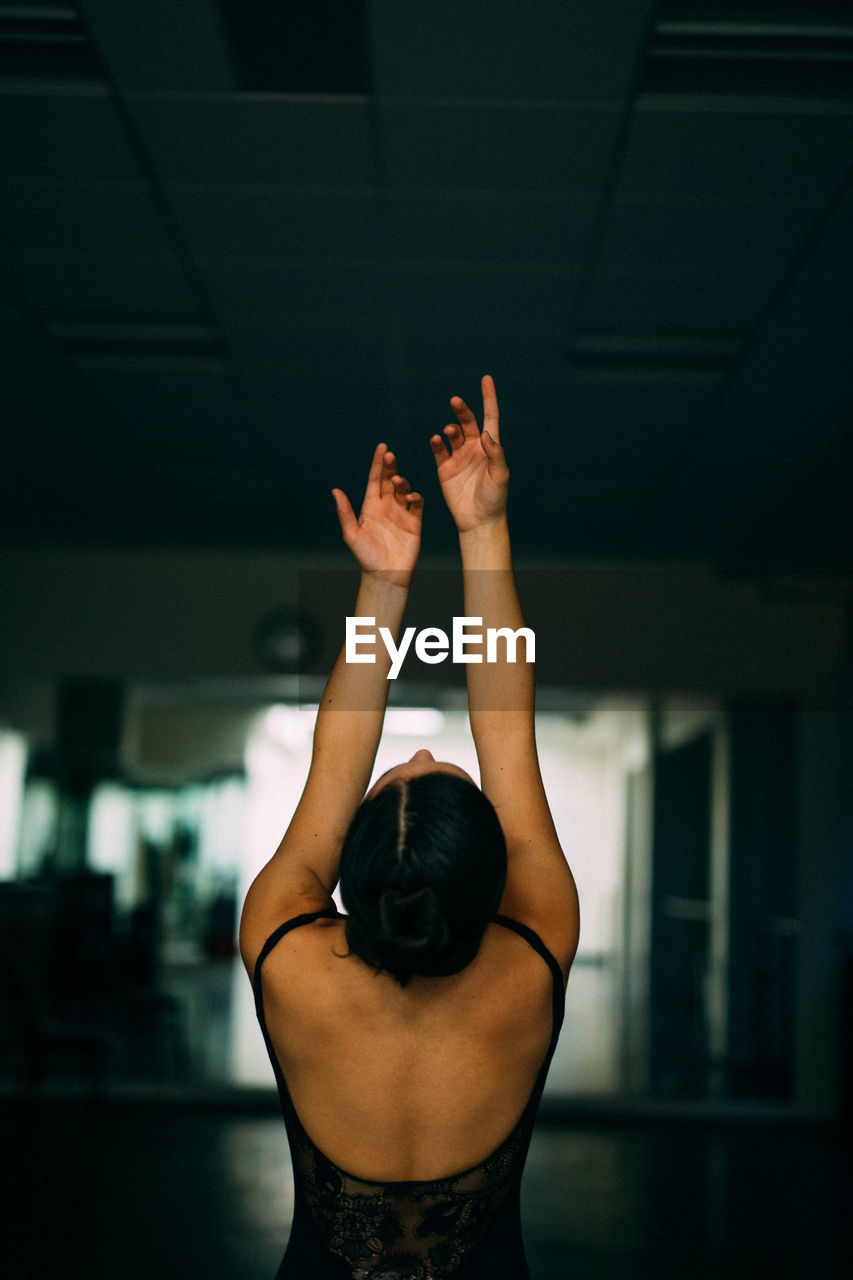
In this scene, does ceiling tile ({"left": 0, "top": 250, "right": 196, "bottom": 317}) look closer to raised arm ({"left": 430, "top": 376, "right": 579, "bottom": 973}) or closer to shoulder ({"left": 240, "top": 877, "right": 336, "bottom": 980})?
raised arm ({"left": 430, "top": 376, "right": 579, "bottom": 973})

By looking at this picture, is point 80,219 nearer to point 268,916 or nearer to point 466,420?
point 466,420

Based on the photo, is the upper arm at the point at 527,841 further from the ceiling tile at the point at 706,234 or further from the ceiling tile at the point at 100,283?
the ceiling tile at the point at 100,283

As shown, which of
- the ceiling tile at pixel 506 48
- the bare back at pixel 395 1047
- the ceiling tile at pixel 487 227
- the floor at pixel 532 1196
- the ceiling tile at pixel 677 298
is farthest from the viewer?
the floor at pixel 532 1196

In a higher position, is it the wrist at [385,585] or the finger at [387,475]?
the finger at [387,475]

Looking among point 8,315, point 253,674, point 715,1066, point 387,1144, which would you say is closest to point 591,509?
point 253,674

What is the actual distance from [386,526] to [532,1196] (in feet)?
12.7

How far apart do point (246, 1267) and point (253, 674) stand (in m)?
3.37

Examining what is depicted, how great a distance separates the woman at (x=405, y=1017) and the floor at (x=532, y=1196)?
2.81 m

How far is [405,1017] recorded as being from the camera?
3.57 feet

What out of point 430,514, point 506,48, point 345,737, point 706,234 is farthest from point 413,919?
point 430,514

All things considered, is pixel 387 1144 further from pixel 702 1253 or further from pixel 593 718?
pixel 593 718

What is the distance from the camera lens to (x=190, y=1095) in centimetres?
595

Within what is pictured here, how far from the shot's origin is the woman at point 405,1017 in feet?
3.34

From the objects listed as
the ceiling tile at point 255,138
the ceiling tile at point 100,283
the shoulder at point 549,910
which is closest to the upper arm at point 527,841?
the shoulder at point 549,910
